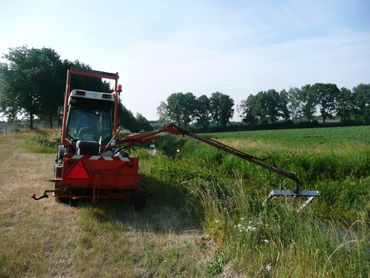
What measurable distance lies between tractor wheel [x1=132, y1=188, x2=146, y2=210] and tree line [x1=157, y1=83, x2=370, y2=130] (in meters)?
79.6

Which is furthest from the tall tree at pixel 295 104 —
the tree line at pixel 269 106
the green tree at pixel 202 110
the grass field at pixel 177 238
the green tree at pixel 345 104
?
the grass field at pixel 177 238

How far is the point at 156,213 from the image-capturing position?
6.76m

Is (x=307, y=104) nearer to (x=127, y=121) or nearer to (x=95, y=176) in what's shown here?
(x=127, y=121)

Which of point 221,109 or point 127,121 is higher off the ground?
point 221,109

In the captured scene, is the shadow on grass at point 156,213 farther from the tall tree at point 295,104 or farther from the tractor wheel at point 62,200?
the tall tree at point 295,104

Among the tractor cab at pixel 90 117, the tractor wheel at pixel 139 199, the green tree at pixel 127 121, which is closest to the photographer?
the tractor wheel at pixel 139 199

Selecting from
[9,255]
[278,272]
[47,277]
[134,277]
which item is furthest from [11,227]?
[278,272]

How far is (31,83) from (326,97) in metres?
76.7

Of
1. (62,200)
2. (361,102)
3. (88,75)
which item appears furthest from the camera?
(361,102)

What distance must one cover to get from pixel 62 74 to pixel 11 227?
1351 inches

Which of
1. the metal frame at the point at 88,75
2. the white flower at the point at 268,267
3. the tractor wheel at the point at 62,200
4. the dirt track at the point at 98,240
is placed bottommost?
the dirt track at the point at 98,240

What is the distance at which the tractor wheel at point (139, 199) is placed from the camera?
6.69 m

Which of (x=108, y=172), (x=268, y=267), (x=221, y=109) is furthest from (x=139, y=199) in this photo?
(x=221, y=109)

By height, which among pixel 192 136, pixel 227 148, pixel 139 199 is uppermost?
pixel 192 136
